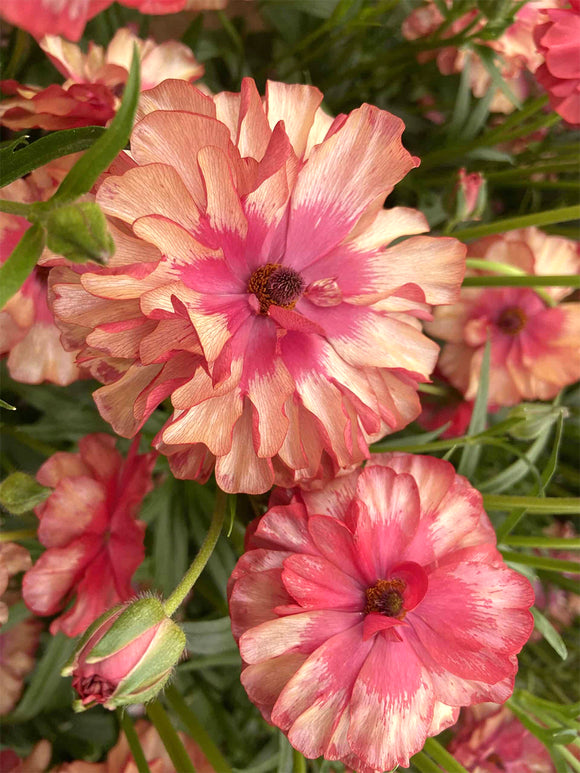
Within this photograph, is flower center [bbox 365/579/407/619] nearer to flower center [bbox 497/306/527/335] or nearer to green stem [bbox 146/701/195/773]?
green stem [bbox 146/701/195/773]

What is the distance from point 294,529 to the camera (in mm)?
439

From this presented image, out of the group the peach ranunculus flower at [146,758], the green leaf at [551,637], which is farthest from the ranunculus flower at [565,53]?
the peach ranunculus flower at [146,758]

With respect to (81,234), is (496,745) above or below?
below

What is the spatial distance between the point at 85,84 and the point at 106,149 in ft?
0.69

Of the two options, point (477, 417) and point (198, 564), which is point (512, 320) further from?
point (198, 564)

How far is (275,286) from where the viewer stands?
41 centimetres

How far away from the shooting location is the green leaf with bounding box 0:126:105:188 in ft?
Answer: 1.16

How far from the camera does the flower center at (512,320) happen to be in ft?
2.46

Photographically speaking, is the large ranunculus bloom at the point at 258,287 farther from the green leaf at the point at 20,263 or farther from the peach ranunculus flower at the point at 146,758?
the peach ranunculus flower at the point at 146,758

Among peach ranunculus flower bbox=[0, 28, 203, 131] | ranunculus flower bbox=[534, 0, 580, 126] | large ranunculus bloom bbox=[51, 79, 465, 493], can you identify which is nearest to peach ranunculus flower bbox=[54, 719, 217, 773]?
large ranunculus bloom bbox=[51, 79, 465, 493]

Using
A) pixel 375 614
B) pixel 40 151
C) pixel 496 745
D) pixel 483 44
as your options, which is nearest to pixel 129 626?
pixel 375 614

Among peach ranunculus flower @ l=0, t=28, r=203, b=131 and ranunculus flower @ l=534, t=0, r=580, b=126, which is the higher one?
peach ranunculus flower @ l=0, t=28, r=203, b=131

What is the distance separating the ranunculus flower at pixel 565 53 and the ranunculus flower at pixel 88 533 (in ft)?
1.39

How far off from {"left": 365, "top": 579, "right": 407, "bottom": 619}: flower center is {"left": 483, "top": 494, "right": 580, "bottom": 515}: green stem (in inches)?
4.8
